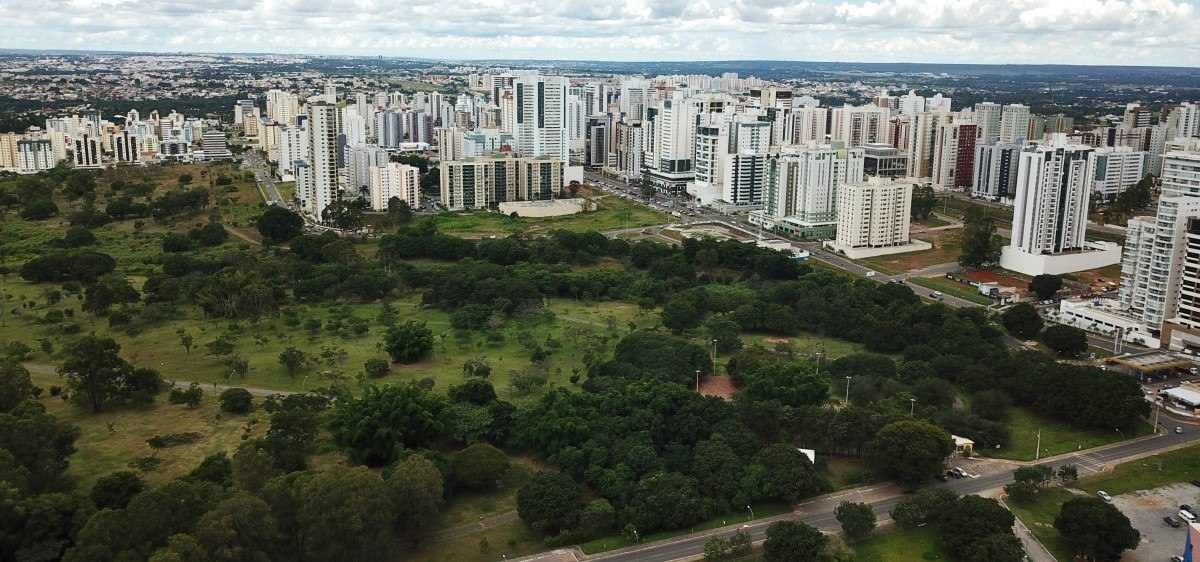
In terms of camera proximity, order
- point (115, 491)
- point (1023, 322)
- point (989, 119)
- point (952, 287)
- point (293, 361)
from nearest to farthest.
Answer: point (115, 491), point (293, 361), point (1023, 322), point (952, 287), point (989, 119)

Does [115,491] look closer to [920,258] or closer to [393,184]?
[920,258]

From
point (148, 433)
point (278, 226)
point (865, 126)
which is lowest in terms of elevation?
point (148, 433)

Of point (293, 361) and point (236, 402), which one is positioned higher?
point (293, 361)

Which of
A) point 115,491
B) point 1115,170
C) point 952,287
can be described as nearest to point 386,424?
point 115,491

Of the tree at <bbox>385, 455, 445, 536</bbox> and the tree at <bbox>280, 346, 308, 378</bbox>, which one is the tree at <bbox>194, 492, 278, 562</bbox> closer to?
the tree at <bbox>385, 455, 445, 536</bbox>

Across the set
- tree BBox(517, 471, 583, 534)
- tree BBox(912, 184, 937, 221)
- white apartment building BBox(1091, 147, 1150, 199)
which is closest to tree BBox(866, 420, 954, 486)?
tree BBox(517, 471, 583, 534)

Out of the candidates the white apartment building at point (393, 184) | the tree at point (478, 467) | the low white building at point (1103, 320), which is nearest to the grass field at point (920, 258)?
the low white building at point (1103, 320)
